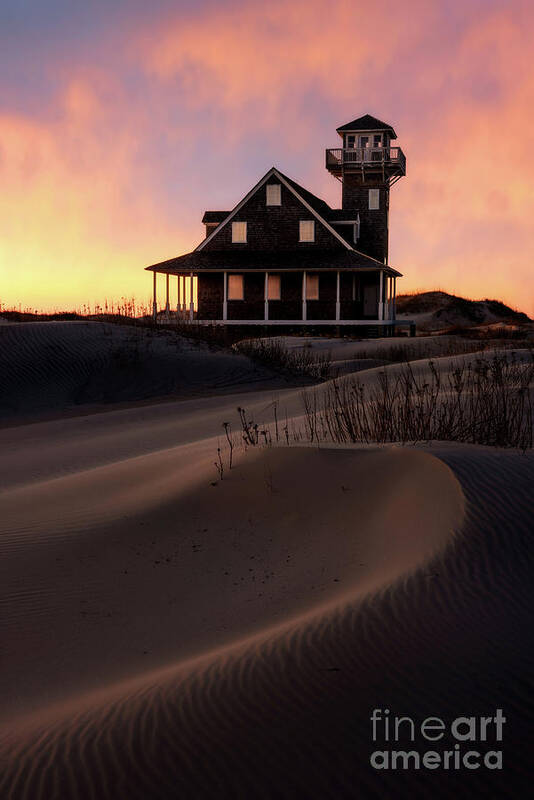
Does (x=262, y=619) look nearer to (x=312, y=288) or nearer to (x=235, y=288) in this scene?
(x=312, y=288)

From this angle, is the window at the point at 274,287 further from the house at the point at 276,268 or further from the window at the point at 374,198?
the window at the point at 374,198

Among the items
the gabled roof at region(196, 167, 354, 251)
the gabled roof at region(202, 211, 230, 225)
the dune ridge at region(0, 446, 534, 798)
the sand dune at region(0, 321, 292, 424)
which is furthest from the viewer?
the gabled roof at region(202, 211, 230, 225)

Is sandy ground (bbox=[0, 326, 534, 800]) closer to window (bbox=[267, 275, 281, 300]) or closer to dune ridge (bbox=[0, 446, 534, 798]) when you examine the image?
dune ridge (bbox=[0, 446, 534, 798])

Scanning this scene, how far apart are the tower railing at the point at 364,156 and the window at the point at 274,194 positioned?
4996 millimetres

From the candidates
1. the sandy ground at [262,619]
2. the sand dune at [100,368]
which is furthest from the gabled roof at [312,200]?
the sandy ground at [262,619]

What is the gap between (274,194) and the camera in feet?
120

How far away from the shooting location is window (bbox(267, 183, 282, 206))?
1443 inches

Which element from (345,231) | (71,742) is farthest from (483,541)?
(345,231)

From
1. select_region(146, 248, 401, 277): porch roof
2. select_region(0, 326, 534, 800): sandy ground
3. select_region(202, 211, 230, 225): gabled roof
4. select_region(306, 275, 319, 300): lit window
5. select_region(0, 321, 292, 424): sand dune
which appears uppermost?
select_region(202, 211, 230, 225): gabled roof

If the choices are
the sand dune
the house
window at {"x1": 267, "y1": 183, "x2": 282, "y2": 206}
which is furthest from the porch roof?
the sand dune

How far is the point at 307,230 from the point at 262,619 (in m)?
33.1

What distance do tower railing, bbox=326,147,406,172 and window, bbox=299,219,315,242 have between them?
556cm

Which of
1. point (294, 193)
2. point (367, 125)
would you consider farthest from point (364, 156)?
point (294, 193)

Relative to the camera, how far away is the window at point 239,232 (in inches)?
1447
